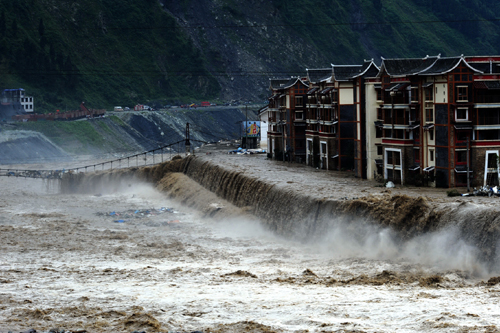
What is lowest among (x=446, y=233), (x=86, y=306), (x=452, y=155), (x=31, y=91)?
(x=86, y=306)

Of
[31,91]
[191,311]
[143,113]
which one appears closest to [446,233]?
[191,311]

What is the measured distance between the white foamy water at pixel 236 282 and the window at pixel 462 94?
16365 mm

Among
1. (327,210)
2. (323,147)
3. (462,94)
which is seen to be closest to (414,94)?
(462,94)

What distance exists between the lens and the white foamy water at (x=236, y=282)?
3012 cm

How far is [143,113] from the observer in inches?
6683

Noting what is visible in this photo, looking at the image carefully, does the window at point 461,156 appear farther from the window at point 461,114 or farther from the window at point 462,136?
the window at point 461,114

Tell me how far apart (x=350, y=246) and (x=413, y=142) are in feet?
60.2

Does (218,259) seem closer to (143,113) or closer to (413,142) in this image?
(413,142)

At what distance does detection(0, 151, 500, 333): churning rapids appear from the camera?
30.7m

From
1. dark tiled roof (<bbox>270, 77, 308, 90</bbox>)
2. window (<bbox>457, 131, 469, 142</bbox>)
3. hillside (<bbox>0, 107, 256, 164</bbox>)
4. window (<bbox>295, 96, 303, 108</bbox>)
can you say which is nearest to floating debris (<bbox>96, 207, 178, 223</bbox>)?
window (<bbox>295, 96, 303, 108</bbox>)

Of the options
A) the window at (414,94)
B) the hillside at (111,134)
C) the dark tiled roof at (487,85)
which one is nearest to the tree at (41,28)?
the hillside at (111,134)

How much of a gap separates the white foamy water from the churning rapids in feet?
0.28

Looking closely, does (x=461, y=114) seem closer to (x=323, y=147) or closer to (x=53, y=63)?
(x=323, y=147)

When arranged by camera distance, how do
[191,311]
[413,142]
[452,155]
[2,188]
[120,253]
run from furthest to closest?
[2,188]
[413,142]
[452,155]
[120,253]
[191,311]
